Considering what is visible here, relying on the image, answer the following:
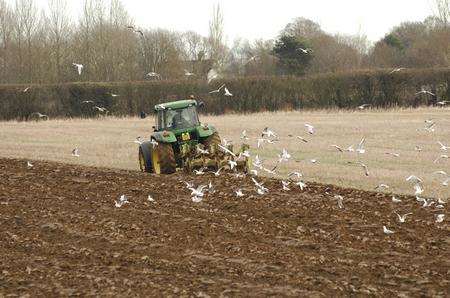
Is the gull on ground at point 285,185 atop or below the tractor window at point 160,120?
below

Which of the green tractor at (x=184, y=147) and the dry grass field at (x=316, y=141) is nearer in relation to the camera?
the green tractor at (x=184, y=147)

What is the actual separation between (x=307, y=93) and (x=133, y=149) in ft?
58.5

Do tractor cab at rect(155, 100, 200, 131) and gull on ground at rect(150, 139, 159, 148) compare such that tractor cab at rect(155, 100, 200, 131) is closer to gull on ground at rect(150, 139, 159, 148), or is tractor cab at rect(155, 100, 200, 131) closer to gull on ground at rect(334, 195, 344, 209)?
gull on ground at rect(150, 139, 159, 148)

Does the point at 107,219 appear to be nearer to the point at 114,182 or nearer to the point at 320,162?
the point at 114,182

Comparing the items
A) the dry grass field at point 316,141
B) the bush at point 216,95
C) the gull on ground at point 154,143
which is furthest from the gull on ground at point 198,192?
the bush at point 216,95

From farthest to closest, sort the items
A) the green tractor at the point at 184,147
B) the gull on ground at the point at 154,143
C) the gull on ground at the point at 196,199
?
the gull on ground at the point at 154,143
the green tractor at the point at 184,147
the gull on ground at the point at 196,199

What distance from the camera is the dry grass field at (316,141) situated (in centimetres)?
1656

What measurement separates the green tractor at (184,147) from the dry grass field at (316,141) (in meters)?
1.89

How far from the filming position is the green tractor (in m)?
15.3

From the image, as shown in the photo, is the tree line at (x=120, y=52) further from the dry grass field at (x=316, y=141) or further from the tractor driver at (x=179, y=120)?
the tractor driver at (x=179, y=120)

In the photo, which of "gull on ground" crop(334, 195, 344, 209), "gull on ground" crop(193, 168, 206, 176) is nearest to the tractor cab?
"gull on ground" crop(193, 168, 206, 176)

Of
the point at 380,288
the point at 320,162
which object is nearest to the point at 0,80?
the point at 320,162

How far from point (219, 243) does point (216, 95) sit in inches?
1250

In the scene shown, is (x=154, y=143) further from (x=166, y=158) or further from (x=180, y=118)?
(x=180, y=118)
